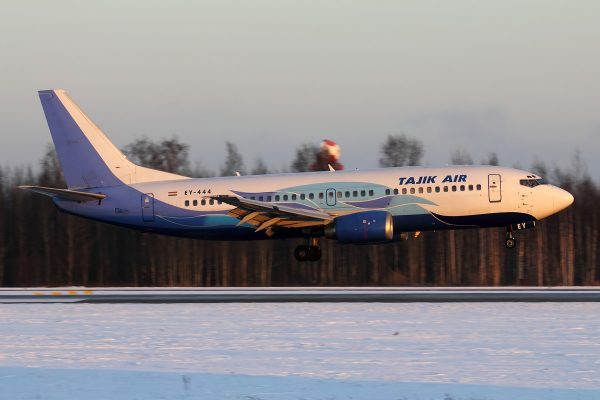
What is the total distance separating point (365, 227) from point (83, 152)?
14.3m

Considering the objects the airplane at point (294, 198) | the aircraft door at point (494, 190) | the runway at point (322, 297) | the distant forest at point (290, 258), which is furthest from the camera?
the distant forest at point (290, 258)

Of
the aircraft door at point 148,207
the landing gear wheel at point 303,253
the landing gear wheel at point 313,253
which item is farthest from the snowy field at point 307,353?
the aircraft door at point 148,207

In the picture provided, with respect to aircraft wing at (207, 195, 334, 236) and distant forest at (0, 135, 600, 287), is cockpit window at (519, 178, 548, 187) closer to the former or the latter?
aircraft wing at (207, 195, 334, 236)

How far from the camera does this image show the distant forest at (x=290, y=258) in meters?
68.4

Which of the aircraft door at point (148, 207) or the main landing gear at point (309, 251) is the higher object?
the aircraft door at point (148, 207)

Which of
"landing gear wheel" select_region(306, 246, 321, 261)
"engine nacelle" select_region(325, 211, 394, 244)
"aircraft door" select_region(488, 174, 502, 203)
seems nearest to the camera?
"engine nacelle" select_region(325, 211, 394, 244)

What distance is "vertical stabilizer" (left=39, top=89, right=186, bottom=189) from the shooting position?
156 feet

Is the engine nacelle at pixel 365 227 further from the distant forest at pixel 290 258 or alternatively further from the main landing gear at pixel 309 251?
the distant forest at pixel 290 258

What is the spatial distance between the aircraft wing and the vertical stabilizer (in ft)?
17.3

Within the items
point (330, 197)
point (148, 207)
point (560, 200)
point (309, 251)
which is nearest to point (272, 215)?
point (330, 197)

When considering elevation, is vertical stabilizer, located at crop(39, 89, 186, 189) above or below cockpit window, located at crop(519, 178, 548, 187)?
above

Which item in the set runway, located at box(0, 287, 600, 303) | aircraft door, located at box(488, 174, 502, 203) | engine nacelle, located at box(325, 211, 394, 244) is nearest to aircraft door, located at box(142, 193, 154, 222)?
runway, located at box(0, 287, 600, 303)

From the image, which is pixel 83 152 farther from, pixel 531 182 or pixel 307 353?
pixel 307 353

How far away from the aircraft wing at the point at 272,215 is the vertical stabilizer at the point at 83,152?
527 cm
